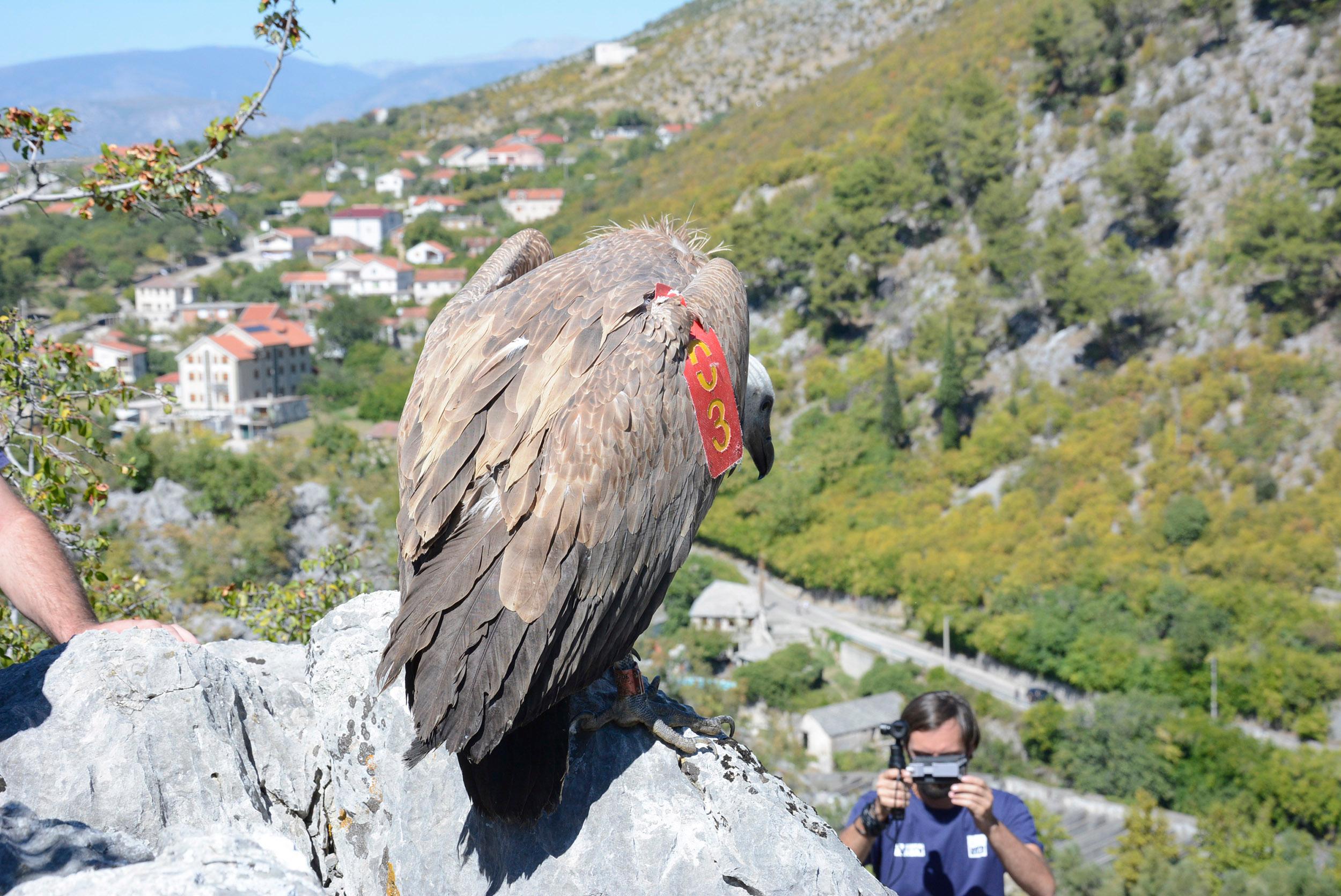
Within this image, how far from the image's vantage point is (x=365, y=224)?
80062 mm

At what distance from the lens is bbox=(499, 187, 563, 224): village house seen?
77125 millimetres

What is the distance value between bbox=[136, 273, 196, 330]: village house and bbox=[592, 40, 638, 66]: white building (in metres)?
62.1

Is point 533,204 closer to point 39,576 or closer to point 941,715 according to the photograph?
point 941,715

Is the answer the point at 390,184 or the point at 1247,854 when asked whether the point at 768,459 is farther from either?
the point at 390,184

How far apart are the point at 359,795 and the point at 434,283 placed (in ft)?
223

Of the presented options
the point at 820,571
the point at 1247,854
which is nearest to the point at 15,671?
the point at 1247,854

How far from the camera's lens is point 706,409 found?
3.16 meters

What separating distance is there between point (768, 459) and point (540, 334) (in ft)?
4.27

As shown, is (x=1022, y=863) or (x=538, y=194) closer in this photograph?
(x=1022, y=863)

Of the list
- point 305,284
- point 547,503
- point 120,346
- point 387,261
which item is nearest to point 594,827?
point 547,503

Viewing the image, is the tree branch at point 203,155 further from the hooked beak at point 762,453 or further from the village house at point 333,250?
the village house at point 333,250

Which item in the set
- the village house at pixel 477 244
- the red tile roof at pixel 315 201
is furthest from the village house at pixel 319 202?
the village house at pixel 477 244

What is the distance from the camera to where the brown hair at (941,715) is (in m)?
3.96

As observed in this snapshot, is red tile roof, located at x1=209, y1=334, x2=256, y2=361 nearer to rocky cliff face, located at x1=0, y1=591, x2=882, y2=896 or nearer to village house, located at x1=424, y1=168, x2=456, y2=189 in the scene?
village house, located at x1=424, y1=168, x2=456, y2=189
